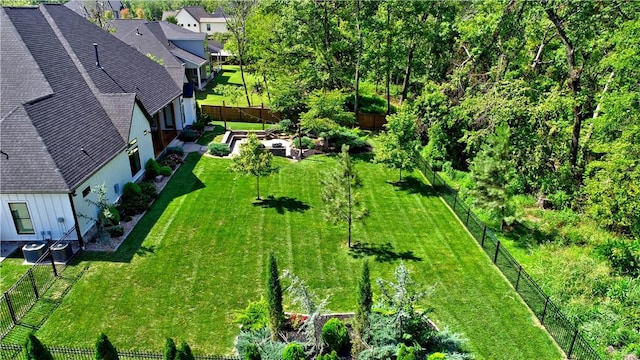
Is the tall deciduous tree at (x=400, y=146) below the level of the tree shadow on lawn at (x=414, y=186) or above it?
above

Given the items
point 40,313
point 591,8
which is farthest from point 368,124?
point 40,313

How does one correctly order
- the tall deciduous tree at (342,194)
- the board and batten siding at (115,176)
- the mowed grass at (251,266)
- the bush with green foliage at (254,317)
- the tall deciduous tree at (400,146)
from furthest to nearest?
the tall deciduous tree at (400,146)
the tall deciduous tree at (342,194)
the board and batten siding at (115,176)
the mowed grass at (251,266)
the bush with green foliage at (254,317)

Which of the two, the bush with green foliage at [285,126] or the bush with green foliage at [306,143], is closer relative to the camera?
the bush with green foliage at [306,143]

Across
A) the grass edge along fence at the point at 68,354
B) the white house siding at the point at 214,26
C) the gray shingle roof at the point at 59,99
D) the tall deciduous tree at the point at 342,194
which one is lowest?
the grass edge along fence at the point at 68,354

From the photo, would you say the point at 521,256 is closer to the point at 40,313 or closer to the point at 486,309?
the point at 486,309

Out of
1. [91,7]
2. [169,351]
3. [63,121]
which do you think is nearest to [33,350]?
[169,351]

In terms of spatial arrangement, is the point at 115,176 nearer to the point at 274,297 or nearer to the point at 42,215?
the point at 42,215

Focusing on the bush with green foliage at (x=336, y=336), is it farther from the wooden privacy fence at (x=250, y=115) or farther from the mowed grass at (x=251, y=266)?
the wooden privacy fence at (x=250, y=115)

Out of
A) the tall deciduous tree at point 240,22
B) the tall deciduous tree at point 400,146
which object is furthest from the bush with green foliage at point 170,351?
the tall deciduous tree at point 240,22
